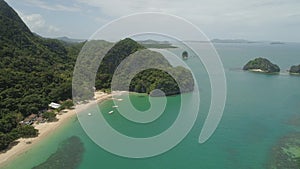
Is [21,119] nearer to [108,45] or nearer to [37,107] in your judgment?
[37,107]

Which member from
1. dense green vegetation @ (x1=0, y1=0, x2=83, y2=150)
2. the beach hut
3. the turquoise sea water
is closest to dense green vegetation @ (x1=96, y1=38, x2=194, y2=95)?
the turquoise sea water

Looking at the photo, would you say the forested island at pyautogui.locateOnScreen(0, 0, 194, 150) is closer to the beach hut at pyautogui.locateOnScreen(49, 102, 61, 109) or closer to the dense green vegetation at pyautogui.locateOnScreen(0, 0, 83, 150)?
the dense green vegetation at pyautogui.locateOnScreen(0, 0, 83, 150)

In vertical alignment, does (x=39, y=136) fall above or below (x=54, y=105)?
below

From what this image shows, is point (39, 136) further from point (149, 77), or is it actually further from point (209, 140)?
point (149, 77)

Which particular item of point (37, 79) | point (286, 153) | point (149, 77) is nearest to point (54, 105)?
point (37, 79)

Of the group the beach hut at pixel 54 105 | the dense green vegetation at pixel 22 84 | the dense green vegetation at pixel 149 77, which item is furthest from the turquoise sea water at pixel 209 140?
the beach hut at pixel 54 105
